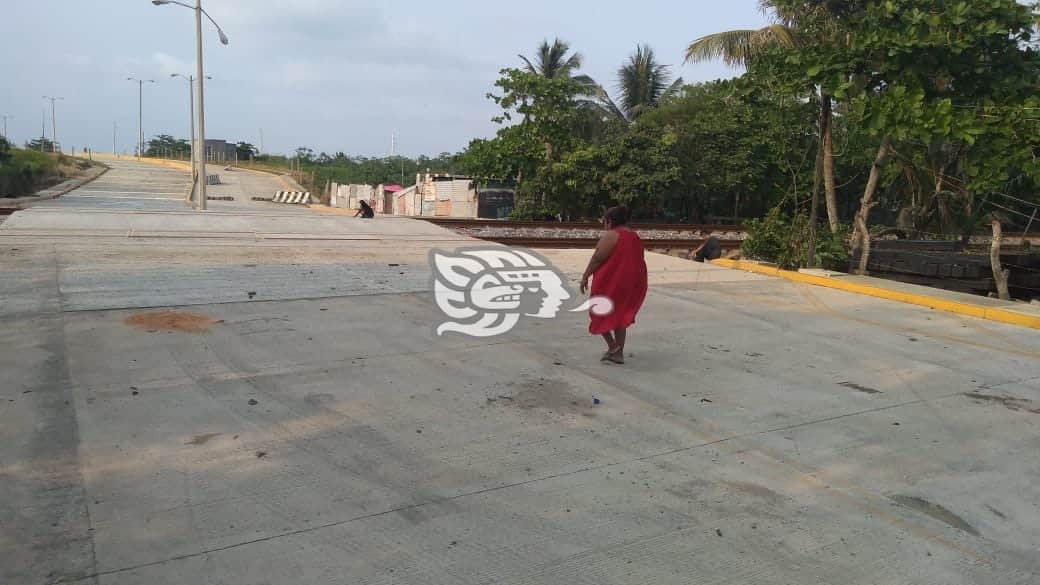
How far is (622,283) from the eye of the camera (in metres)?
6.55

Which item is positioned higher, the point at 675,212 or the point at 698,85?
the point at 698,85

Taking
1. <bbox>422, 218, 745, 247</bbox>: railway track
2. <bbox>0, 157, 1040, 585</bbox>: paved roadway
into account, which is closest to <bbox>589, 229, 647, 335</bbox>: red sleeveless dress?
<bbox>0, 157, 1040, 585</bbox>: paved roadway

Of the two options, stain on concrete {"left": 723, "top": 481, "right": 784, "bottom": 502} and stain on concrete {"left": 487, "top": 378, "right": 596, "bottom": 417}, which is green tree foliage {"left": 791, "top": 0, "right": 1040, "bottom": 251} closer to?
stain on concrete {"left": 487, "top": 378, "right": 596, "bottom": 417}

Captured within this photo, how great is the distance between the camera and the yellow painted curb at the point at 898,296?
31.9 ft

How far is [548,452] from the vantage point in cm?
461

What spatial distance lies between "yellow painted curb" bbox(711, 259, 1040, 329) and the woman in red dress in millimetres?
5936

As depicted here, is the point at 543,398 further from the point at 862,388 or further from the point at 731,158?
the point at 731,158

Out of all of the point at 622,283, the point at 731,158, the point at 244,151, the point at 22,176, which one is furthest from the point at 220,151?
the point at 622,283

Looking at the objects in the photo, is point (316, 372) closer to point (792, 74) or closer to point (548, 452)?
point (548, 452)

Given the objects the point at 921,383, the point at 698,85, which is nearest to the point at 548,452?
the point at 921,383

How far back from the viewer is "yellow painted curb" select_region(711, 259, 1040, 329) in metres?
9.72

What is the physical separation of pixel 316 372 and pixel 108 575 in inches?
119

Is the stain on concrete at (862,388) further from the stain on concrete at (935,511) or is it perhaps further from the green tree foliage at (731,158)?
the green tree foliage at (731,158)

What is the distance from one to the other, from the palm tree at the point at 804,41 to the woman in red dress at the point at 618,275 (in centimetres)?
751
